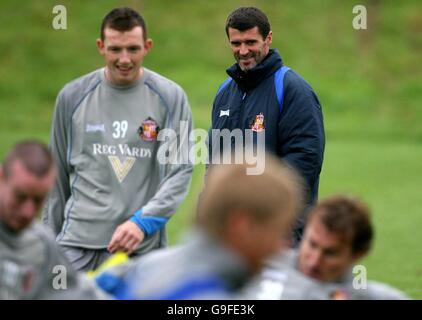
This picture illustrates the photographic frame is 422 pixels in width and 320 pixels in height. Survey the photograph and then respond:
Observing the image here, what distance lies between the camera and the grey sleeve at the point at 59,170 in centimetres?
674

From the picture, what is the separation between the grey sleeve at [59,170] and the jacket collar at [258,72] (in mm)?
1391

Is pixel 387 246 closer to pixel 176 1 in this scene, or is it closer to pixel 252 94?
pixel 252 94

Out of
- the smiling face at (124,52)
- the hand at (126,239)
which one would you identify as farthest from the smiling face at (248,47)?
the hand at (126,239)

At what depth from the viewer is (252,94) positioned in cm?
728

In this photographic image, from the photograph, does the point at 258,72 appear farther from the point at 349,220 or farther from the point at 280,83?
the point at 349,220

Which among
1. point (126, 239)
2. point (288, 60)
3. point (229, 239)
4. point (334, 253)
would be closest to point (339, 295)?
point (334, 253)

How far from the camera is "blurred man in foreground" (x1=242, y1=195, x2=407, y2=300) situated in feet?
15.7

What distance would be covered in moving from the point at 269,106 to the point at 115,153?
1.24 meters

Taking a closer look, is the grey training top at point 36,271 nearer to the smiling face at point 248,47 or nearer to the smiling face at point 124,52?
the smiling face at point 124,52

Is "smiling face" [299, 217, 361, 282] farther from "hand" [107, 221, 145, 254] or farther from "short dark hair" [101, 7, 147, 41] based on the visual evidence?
"short dark hair" [101, 7, 147, 41]

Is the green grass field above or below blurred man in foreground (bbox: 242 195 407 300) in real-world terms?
above

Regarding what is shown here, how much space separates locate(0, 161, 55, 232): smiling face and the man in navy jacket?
Answer: 9.80 ft

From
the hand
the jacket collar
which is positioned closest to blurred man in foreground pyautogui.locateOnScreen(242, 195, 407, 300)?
the hand
